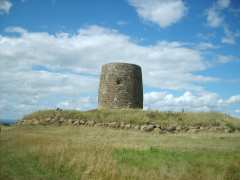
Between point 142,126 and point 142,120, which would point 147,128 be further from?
point 142,120

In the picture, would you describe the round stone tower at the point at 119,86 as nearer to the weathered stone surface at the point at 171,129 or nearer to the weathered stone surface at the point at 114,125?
the weathered stone surface at the point at 114,125

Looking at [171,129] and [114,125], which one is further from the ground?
[114,125]

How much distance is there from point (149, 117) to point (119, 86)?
4221 millimetres

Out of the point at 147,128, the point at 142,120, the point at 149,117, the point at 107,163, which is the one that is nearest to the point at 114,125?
the point at 142,120

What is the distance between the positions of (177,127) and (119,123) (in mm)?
4107

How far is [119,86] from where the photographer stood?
22.8m

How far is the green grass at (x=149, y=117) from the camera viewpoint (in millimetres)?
19531

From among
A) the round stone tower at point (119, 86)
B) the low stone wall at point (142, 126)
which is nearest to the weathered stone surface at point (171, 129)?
the low stone wall at point (142, 126)

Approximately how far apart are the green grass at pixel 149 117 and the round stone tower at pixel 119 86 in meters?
1.99

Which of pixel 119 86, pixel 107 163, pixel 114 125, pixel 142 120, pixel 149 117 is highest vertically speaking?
pixel 119 86

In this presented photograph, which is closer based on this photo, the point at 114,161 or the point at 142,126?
the point at 114,161

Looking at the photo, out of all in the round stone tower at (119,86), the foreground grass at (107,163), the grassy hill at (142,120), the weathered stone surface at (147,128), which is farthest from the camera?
the round stone tower at (119,86)

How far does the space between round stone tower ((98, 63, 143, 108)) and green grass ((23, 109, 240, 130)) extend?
1988mm

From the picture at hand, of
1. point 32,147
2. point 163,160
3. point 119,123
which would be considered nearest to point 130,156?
point 163,160
